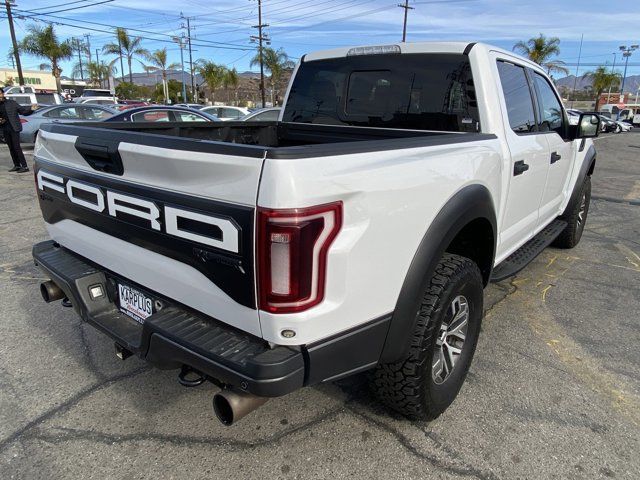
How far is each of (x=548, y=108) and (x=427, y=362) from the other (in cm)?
288

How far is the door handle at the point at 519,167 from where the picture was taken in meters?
2.99

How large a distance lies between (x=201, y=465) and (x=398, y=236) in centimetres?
140

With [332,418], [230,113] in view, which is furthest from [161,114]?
[332,418]

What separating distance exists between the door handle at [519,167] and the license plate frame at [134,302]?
2.27 meters

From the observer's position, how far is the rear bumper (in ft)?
5.43

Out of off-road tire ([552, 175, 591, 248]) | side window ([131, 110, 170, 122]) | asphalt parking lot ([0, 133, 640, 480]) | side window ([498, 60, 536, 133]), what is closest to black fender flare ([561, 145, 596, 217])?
off-road tire ([552, 175, 591, 248])

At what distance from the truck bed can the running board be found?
40.7 inches

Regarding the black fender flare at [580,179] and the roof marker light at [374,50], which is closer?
the roof marker light at [374,50]

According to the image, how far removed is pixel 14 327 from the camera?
3.50 metres

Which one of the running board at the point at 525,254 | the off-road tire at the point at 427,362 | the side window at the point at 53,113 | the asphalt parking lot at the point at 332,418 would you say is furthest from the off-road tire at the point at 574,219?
the side window at the point at 53,113

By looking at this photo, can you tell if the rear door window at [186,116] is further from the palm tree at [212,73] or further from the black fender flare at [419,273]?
the palm tree at [212,73]

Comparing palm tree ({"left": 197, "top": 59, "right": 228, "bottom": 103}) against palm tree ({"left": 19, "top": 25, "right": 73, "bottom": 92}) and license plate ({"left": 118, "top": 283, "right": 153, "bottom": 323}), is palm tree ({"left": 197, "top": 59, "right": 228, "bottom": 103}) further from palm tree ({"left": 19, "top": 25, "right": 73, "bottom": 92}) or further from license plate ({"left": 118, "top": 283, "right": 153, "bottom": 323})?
license plate ({"left": 118, "top": 283, "right": 153, "bottom": 323})

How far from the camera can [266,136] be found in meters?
4.04

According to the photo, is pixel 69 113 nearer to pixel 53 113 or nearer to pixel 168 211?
pixel 53 113
